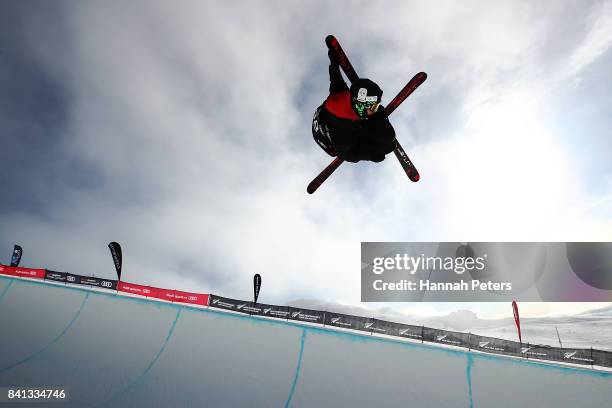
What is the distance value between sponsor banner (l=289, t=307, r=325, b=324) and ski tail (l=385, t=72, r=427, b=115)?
14.9 m

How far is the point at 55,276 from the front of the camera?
21.0 metres

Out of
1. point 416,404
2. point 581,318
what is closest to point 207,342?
point 416,404

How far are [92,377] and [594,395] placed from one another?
449 inches

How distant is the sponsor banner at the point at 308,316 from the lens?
16669 mm

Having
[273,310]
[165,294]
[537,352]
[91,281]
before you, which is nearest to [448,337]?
[537,352]

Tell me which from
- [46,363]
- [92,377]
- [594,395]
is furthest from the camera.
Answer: [46,363]

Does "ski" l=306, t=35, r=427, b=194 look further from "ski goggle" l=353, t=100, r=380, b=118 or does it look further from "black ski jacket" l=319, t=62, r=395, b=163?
"ski goggle" l=353, t=100, r=380, b=118

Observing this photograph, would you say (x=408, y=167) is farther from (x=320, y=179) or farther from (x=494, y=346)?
(x=494, y=346)

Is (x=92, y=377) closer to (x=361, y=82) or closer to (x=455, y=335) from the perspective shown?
(x=361, y=82)

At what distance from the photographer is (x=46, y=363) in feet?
29.1

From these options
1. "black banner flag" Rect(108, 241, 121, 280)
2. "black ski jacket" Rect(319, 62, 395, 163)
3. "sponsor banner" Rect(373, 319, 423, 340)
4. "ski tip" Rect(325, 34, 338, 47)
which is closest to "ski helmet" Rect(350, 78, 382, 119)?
"black ski jacket" Rect(319, 62, 395, 163)

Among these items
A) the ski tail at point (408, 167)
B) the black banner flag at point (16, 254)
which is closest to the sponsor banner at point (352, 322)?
the ski tail at point (408, 167)

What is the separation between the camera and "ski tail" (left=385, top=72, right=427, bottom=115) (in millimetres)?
3127

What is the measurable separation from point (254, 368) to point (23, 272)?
2291cm
